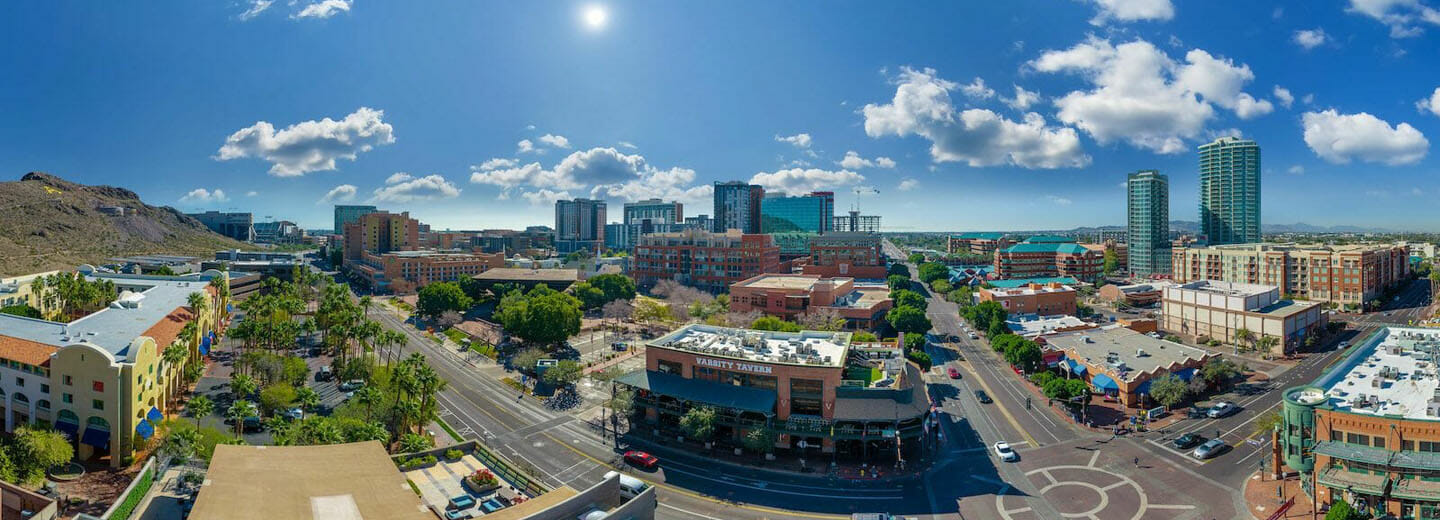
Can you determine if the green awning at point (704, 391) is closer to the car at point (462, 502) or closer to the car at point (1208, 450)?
the car at point (462, 502)

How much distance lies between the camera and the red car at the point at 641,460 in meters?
59.5

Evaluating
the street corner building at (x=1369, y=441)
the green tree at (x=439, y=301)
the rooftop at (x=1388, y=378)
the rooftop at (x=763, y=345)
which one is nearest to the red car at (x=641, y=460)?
the rooftop at (x=763, y=345)

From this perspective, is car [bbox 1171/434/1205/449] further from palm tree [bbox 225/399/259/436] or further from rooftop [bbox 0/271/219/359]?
rooftop [bbox 0/271/219/359]

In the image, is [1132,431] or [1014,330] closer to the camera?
[1132,431]

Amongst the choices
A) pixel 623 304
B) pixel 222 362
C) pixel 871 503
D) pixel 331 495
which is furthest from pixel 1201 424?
pixel 222 362

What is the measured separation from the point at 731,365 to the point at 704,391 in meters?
3.95

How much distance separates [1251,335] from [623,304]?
378 ft

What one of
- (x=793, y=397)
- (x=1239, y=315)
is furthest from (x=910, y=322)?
(x=1239, y=315)

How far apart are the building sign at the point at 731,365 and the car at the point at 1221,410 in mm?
54650

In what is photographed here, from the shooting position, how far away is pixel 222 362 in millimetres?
91312

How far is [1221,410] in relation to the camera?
244 ft

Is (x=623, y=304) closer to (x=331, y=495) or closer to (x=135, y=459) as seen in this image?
(x=135, y=459)

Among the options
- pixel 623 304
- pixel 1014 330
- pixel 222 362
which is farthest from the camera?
pixel 623 304

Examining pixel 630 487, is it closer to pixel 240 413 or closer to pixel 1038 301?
pixel 240 413
